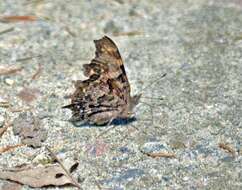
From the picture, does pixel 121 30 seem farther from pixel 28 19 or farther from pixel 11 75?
pixel 11 75

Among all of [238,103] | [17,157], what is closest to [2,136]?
[17,157]

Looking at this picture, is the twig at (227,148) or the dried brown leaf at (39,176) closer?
the dried brown leaf at (39,176)

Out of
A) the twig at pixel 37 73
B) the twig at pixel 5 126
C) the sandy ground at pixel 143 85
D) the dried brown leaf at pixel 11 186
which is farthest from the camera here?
the twig at pixel 37 73

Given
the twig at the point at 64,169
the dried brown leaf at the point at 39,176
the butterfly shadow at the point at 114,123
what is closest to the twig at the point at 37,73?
the butterfly shadow at the point at 114,123

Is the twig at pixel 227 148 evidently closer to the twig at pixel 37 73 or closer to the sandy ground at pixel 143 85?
the sandy ground at pixel 143 85

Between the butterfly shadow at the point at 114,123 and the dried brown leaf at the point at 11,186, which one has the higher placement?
the butterfly shadow at the point at 114,123

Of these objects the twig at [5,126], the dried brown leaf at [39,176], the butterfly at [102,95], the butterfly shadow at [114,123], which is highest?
the butterfly at [102,95]
